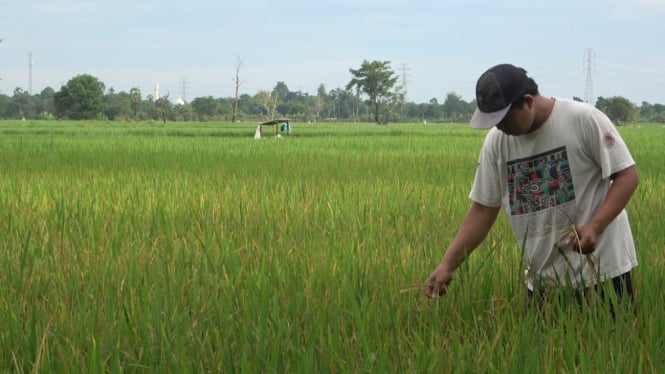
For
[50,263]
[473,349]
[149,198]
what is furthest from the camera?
[149,198]

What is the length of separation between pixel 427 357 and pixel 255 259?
56.3 inches

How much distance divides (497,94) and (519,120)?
0.13m

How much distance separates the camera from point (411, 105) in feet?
340

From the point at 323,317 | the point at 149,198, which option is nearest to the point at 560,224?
the point at 323,317

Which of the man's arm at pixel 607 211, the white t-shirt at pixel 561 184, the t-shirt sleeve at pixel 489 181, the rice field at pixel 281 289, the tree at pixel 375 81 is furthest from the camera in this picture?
the tree at pixel 375 81

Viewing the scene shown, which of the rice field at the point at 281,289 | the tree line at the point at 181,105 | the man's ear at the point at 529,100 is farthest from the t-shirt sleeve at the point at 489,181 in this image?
the tree line at the point at 181,105

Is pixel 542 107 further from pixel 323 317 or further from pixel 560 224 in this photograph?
pixel 323 317

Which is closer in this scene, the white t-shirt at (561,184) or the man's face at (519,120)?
the man's face at (519,120)

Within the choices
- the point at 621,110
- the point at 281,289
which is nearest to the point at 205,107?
the point at 621,110

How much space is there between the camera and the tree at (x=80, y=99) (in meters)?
70.1

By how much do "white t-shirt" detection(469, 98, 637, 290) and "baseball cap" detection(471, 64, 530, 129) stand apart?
10.0 inches

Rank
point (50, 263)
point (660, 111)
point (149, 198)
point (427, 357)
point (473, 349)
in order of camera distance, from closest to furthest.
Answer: point (427, 357) < point (473, 349) < point (50, 263) < point (149, 198) < point (660, 111)

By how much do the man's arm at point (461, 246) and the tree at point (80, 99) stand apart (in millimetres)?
71690

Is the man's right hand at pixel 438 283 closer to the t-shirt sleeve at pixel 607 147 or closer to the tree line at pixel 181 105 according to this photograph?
the t-shirt sleeve at pixel 607 147
